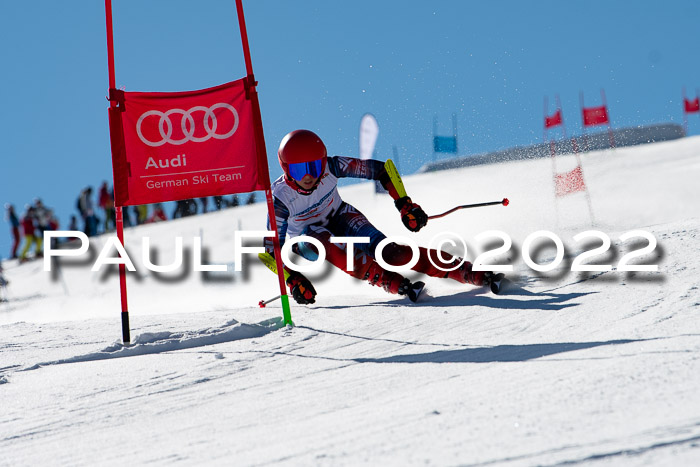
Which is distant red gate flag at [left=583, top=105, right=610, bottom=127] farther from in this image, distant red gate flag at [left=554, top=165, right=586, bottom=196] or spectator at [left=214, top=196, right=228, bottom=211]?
spectator at [left=214, top=196, right=228, bottom=211]

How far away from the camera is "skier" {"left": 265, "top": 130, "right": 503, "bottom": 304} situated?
5.65 metres

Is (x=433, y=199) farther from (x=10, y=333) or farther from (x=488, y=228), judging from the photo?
(x=10, y=333)

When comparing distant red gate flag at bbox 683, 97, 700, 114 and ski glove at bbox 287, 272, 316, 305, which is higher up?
distant red gate flag at bbox 683, 97, 700, 114

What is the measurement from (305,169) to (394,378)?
9.02 feet

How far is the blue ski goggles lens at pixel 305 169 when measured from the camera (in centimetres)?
575

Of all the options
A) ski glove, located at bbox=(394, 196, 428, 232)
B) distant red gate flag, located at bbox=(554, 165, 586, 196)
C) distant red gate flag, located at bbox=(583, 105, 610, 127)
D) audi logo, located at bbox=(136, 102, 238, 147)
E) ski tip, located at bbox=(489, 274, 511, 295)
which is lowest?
ski tip, located at bbox=(489, 274, 511, 295)

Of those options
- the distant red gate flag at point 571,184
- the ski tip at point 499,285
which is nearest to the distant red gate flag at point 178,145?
the ski tip at point 499,285

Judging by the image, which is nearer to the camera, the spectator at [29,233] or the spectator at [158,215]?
the spectator at [29,233]

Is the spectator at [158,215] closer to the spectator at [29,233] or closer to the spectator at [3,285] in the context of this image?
the spectator at [29,233]

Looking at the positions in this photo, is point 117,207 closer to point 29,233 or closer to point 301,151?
point 301,151

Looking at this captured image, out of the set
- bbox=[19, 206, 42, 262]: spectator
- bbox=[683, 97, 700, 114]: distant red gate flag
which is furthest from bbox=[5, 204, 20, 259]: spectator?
bbox=[683, 97, 700, 114]: distant red gate flag

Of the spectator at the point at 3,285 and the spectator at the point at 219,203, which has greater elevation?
the spectator at the point at 219,203

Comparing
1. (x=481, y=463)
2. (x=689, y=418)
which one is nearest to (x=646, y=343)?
(x=689, y=418)

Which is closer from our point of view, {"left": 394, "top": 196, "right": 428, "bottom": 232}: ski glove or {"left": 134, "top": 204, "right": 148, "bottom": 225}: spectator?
{"left": 394, "top": 196, "right": 428, "bottom": 232}: ski glove
